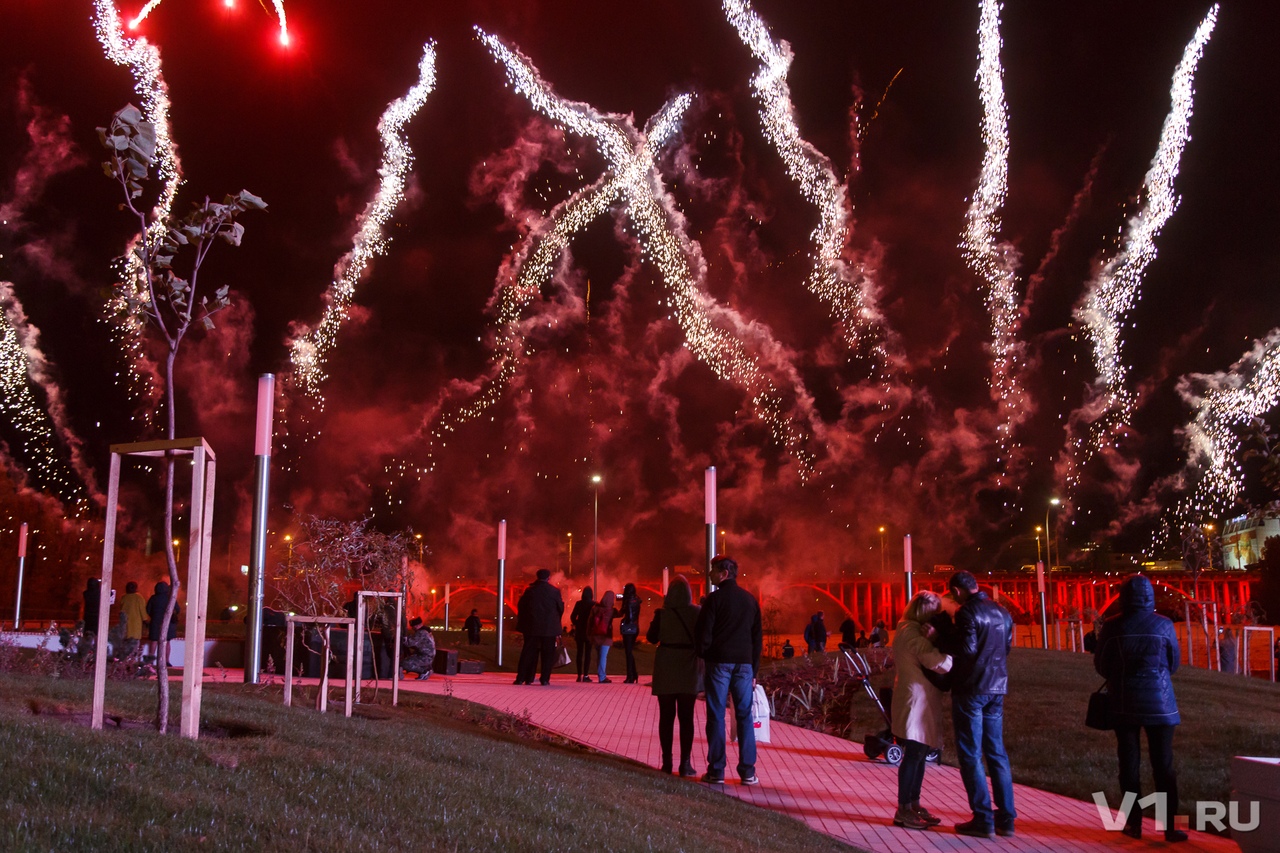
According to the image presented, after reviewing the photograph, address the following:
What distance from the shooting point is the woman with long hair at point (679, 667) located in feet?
31.9

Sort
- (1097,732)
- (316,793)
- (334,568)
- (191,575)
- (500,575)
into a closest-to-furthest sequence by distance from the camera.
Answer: (316,793), (191,575), (1097,732), (334,568), (500,575)

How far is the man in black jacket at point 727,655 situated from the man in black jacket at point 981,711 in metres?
1.97

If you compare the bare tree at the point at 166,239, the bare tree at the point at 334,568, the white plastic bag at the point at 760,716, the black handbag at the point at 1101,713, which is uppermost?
the bare tree at the point at 166,239

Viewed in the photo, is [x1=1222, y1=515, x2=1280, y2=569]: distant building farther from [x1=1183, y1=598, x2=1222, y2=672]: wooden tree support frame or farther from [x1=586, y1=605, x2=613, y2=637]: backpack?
[x1=586, y1=605, x2=613, y2=637]: backpack

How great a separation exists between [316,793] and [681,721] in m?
4.74

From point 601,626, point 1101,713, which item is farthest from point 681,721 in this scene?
point 601,626

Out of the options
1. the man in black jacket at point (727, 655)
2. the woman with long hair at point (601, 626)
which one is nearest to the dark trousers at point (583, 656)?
the woman with long hair at point (601, 626)

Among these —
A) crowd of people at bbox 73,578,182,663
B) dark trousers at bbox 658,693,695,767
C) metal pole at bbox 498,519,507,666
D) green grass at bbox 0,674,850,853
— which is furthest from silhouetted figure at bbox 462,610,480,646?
green grass at bbox 0,674,850,853

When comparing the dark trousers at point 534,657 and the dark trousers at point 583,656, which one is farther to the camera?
the dark trousers at point 583,656

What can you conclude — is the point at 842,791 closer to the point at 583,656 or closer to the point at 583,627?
the point at 583,627

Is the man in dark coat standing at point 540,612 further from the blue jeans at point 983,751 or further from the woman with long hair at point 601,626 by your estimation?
the blue jeans at point 983,751

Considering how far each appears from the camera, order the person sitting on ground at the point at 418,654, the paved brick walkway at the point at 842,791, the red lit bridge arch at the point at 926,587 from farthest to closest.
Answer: the red lit bridge arch at the point at 926,587
the person sitting on ground at the point at 418,654
the paved brick walkway at the point at 842,791

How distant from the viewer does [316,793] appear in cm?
553

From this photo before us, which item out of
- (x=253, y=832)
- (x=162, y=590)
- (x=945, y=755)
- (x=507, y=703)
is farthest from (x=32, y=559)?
(x=253, y=832)
